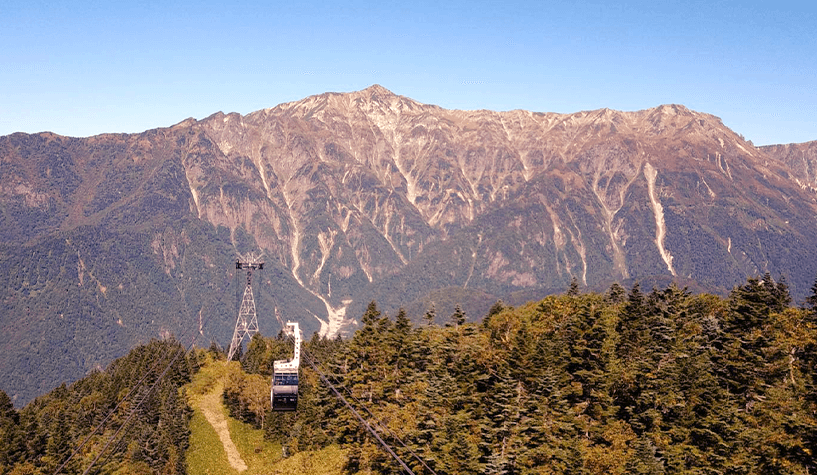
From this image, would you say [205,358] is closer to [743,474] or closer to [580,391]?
[580,391]

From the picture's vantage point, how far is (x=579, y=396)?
8100cm

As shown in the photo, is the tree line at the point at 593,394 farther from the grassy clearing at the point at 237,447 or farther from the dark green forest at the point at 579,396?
the grassy clearing at the point at 237,447

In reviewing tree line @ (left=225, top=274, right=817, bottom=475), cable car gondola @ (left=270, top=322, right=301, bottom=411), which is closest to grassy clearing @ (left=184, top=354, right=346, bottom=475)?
tree line @ (left=225, top=274, right=817, bottom=475)

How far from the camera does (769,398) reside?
7688cm

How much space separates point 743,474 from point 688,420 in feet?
24.5

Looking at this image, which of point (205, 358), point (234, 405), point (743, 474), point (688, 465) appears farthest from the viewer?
point (205, 358)

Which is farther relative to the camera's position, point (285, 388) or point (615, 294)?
point (615, 294)

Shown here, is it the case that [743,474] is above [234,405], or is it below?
above

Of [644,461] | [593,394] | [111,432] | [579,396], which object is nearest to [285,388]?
[593,394]

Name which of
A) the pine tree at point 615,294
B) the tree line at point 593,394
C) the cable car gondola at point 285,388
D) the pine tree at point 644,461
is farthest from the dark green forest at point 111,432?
the pine tree at point 615,294

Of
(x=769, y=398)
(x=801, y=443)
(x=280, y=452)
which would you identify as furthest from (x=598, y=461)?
(x=280, y=452)

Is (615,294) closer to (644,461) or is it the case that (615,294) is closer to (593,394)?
(593,394)

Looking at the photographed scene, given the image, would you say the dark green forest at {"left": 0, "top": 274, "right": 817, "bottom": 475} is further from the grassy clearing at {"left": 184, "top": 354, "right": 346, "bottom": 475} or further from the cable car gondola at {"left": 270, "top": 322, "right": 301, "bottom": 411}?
the cable car gondola at {"left": 270, "top": 322, "right": 301, "bottom": 411}

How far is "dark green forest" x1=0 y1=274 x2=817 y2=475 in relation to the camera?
223 ft
